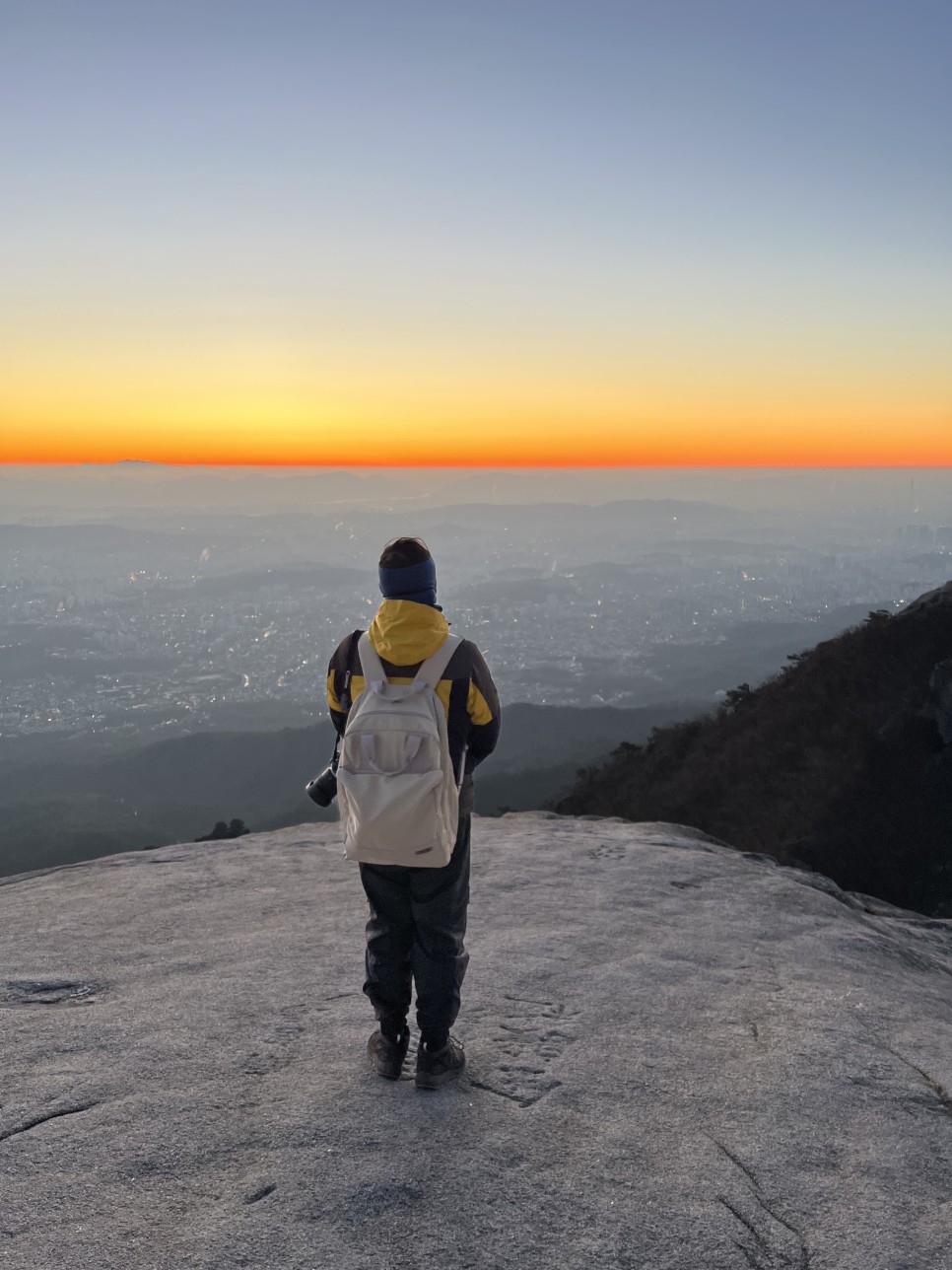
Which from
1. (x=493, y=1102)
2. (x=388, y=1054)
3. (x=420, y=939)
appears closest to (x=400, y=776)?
(x=420, y=939)

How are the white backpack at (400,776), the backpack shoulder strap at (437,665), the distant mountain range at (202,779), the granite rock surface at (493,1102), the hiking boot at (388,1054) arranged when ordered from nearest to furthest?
1. the granite rock surface at (493,1102)
2. the white backpack at (400,776)
3. the backpack shoulder strap at (437,665)
4. the hiking boot at (388,1054)
5. the distant mountain range at (202,779)

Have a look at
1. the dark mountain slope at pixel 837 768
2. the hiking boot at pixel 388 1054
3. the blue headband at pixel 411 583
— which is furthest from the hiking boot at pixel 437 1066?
the dark mountain slope at pixel 837 768

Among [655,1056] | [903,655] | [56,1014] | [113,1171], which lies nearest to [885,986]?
[655,1056]

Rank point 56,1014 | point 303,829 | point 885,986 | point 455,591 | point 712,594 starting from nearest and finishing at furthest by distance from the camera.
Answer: point 56,1014
point 885,986
point 303,829
point 455,591
point 712,594

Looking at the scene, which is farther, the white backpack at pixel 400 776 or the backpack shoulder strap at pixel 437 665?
the backpack shoulder strap at pixel 437 665

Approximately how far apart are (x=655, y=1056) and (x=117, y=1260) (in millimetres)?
3275

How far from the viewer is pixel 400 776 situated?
166 inches

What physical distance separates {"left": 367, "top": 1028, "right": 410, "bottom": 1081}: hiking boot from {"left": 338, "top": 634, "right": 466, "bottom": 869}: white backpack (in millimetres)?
1265

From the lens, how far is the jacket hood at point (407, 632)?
4387 mm

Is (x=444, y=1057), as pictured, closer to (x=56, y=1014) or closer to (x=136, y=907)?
(x=56, y=1014)

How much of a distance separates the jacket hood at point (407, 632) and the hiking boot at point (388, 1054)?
236 cm

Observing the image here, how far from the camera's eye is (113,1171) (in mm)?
3660

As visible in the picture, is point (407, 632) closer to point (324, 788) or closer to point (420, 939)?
point (324, 788)

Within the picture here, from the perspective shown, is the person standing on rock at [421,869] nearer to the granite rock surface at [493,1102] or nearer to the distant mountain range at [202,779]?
the granite rock surface at [493,1102]
